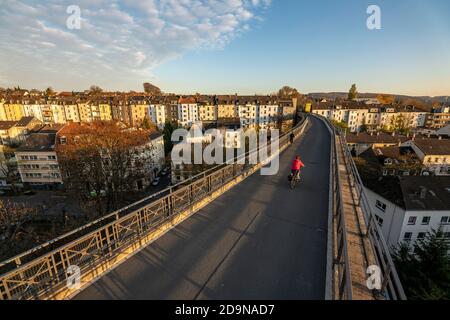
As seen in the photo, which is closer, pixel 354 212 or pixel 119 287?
pixel 119 287

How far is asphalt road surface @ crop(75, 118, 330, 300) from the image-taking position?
162 inches

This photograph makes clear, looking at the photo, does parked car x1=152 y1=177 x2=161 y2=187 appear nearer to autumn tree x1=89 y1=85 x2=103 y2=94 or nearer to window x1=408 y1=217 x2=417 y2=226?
window x1=408 y1=217 x2=417 y2=226

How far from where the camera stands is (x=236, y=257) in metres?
4.95

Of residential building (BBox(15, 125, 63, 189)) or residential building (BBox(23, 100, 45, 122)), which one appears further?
residential building (BBox(23, 100, 45, 122))

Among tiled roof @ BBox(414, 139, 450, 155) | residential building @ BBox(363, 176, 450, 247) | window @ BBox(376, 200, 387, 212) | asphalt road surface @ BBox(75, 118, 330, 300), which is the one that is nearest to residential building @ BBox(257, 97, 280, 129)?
tiled roof @ BBox(414, 139, 450, 155)

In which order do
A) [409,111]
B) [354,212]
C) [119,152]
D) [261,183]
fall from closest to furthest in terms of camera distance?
[354,212], [261,183], [119,152], [409,111]

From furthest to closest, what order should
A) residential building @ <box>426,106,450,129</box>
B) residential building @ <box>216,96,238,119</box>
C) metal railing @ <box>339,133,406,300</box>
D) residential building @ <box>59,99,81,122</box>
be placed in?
1. residential building @ <box>426,106,450,129</box>
2. residential building @ <box>216,96,238,119</box>
3. residential building @ <box>59,99,81,122</box>
4. metal railing @ <box>339,133,406,300</box>

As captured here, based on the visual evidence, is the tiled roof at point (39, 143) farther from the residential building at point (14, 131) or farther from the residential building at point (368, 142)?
the residential building at point (368, 142)

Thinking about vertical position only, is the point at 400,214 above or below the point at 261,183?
below

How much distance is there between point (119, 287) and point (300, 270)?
11.6ft

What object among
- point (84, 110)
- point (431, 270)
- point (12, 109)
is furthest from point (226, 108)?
point (12, 109)

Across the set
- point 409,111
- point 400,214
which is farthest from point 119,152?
point 409,111

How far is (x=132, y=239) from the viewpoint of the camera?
5422 millimetres

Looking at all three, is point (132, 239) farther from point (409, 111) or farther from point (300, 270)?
point (409, 111)
